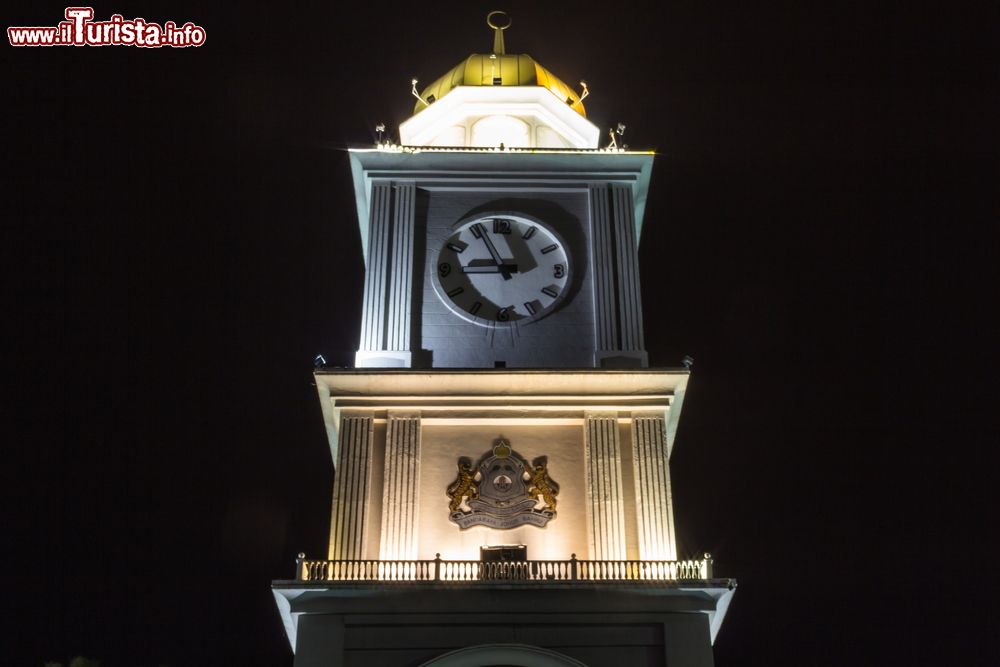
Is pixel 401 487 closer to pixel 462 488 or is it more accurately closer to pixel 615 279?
pixel 462 488

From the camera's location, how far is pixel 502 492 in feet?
92.1

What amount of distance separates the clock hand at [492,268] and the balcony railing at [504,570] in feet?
26.5

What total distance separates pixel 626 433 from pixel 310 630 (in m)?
7.91

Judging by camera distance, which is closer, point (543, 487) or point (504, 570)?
point (504, 570)

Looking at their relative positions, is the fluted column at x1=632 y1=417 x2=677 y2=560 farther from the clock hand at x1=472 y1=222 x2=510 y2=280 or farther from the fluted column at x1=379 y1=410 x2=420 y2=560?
the clock hand at x1=472 y1=222 x2=510 y2=280

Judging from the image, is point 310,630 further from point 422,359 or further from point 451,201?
point 451,201

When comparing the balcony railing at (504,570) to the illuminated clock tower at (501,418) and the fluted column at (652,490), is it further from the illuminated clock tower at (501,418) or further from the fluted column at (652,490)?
the fluted column at (652,490)

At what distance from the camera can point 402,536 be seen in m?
27.1

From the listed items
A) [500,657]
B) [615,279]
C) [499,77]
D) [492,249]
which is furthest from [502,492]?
[499,77]

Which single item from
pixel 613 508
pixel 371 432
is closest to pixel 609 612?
pixel 613 508

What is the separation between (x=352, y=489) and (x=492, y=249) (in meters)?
7.47

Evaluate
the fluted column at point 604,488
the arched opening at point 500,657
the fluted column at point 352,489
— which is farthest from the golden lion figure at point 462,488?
the arched opening at point 500,657

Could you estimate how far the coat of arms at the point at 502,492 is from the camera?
90.7ft

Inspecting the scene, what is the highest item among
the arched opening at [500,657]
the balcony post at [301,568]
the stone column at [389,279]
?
the stone column at [389,279]
